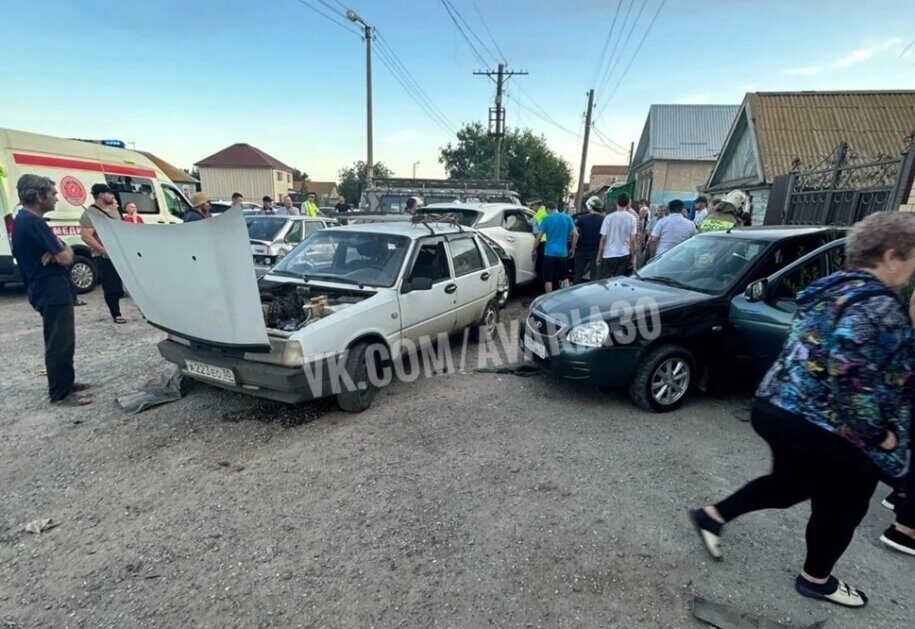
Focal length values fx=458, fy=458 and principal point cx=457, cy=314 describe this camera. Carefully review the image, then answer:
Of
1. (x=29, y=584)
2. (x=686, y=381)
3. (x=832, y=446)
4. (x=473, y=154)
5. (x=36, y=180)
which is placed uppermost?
(x=473, y=154)

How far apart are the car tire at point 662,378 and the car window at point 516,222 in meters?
4.77

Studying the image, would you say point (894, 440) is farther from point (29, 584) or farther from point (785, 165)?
point (785, 165)

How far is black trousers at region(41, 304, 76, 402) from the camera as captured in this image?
13.3ft

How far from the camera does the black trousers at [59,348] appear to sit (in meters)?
4.05

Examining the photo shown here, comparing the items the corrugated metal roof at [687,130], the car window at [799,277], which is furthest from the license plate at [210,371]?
the corrugated metal roof at [687,130]

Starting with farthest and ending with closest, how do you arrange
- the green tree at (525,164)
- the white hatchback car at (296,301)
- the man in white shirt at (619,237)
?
the green tree at (525,164) < the man in white shirt at (619,237) < the white hatchback car at (296,301)

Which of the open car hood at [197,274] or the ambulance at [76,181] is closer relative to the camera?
the open car hood at [197,274]

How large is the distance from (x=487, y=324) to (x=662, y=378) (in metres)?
2.74

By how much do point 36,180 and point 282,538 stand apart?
3.58 meters

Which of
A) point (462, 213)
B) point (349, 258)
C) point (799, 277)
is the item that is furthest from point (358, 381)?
point (462, 213)

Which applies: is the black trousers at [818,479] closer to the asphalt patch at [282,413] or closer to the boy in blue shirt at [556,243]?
the asphalt patch at [282,413]

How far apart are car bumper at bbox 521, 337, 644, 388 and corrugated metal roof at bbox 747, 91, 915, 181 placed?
1358 cm

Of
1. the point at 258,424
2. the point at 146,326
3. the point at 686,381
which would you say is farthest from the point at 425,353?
the point at 146,326

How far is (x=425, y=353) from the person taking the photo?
5328mm
